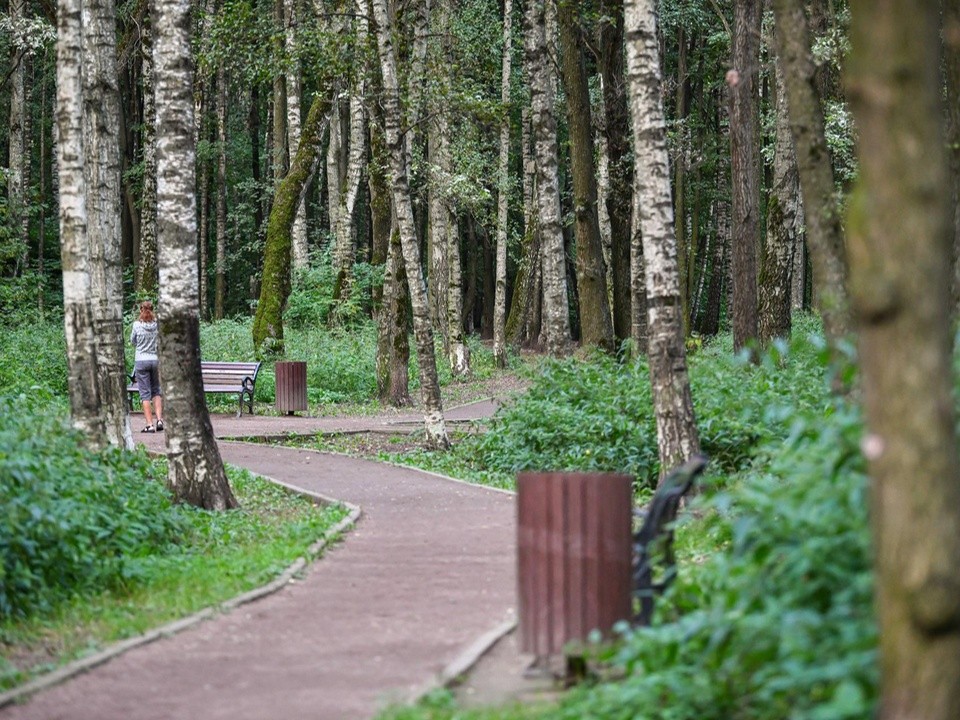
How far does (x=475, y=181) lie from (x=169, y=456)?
58.3 feet

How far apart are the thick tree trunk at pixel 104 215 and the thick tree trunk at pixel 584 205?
8.63 meters

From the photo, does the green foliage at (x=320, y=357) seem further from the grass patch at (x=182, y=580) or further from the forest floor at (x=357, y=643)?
the forest floor at (x=357, y=643)

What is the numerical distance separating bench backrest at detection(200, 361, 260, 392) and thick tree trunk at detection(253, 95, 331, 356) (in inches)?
177

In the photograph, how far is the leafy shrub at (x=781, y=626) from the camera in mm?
4762

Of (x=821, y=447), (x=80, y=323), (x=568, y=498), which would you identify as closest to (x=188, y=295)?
(x=80, y=323)

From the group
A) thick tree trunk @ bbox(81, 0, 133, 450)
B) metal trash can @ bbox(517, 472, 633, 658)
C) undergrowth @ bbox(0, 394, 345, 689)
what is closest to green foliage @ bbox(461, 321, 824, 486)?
undergrowth @ bbox(0, 394, 345, 689)

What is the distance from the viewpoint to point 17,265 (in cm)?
4334

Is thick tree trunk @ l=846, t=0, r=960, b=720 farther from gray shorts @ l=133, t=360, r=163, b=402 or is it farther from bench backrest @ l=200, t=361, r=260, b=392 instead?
bench backrest @ l=200, t=361, r=260, b=392

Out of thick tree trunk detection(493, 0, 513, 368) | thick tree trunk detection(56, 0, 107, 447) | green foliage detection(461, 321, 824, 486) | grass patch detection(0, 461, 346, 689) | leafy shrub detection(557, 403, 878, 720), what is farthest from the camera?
thick tree trunk detection(493, 0, 513, 368)

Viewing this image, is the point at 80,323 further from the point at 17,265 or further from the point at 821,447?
the point at 17,265

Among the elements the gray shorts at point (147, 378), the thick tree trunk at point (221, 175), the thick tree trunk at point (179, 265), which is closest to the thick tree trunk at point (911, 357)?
the thick tree trunk at point (179, 265)

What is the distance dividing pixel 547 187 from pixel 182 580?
14.3 metres

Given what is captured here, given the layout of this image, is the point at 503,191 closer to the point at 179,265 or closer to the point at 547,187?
the point at 547,187

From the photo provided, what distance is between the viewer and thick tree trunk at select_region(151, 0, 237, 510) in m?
13.4
